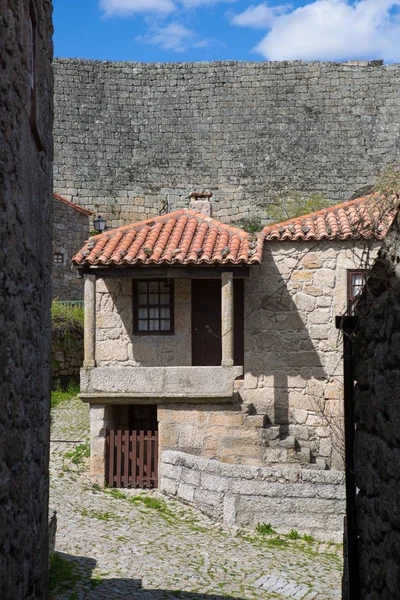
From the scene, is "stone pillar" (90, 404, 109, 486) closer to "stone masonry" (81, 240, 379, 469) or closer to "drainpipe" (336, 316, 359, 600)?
"stone masonry" (81, 240, 379, 469)

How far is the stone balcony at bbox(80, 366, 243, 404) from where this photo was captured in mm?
11906

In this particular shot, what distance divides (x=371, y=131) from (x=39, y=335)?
2502 cm

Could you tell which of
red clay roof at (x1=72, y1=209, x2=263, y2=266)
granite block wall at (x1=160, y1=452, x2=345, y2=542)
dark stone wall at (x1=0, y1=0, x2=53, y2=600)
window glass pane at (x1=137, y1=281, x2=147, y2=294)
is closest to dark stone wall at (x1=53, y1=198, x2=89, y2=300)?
red clay roof at (x1=72, y1=209, x2=263, y2=266)

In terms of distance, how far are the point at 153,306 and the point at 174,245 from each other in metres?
1.15

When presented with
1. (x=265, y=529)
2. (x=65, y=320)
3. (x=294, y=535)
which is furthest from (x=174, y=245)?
(x=65, y=320)

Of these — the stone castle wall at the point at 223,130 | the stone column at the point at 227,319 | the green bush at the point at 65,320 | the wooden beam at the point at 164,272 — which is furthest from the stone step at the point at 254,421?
the stone castle wall at the point at 223,130

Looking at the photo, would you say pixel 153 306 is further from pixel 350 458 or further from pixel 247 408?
pixel 350 458

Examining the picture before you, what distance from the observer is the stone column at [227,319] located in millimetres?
12000

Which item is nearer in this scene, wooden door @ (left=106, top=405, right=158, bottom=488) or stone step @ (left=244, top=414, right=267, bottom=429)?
stone step @ (left=244, top=414, right=267, bottom=429)

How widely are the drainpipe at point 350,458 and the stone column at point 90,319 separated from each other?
314 inches

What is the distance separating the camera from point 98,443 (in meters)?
12.2

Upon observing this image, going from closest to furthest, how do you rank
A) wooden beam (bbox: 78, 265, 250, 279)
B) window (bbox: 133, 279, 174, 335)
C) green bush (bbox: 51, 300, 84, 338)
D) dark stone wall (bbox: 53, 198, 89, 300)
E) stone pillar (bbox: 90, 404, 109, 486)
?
stone pillar (bbox: 90, 404, 109, 486), wooden beam (bbox: 78, 265, 250, 279), window (bbox: 133, 279, 174, 335), green bush (bbox: 51, 300, 84, 338), dark stone wall (bbox: 53, 198, 89, 300)

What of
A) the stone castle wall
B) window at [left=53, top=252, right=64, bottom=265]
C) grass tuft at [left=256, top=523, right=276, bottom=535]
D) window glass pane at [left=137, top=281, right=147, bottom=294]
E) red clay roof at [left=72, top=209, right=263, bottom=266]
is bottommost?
grass tuft at [left=256, top=523, right=276, bottom=535]

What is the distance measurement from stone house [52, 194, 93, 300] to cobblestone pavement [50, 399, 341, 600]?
35.4 feet
